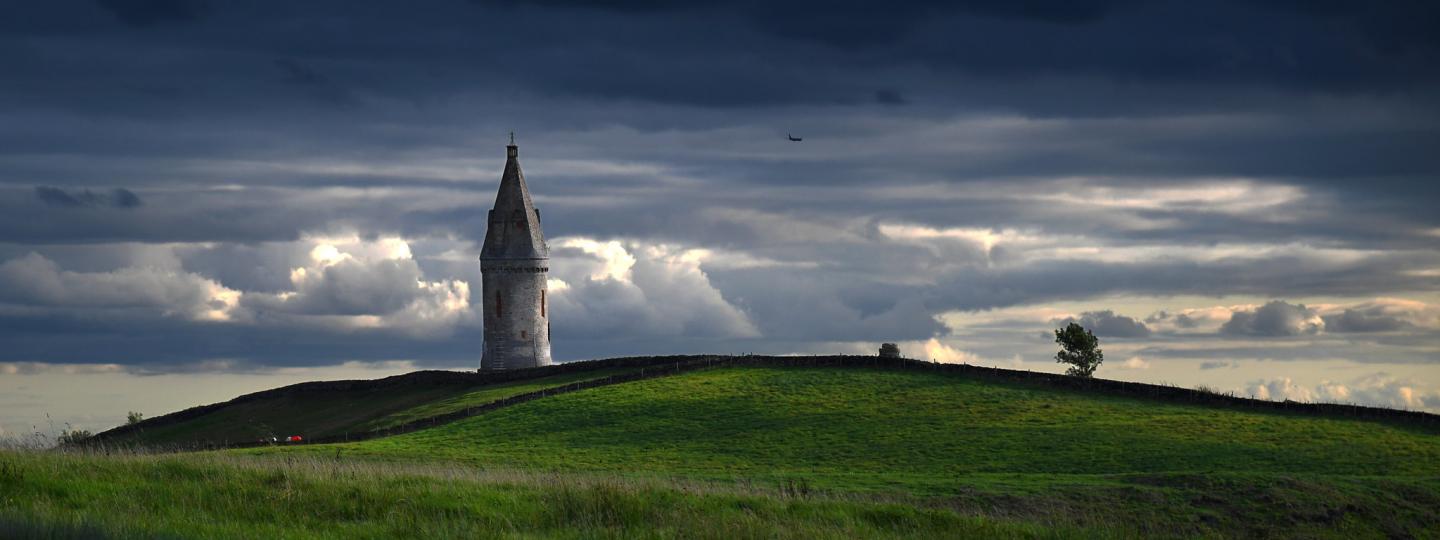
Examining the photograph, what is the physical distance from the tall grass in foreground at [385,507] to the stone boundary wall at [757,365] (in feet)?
115

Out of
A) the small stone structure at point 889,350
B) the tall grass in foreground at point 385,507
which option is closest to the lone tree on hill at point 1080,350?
the small stone structure at point 889,350

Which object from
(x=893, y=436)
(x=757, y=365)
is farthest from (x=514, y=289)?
(x=893, y=436)

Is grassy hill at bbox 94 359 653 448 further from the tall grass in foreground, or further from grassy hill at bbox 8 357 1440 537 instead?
the tall grass in foreground

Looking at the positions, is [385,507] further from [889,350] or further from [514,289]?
[514,289]

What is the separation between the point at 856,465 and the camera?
5231 cm

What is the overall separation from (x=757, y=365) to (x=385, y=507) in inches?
2139

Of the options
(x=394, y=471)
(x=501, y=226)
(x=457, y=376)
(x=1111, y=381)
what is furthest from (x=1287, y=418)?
(x=501, y=226)

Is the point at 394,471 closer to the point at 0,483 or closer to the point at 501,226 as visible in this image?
the point at 0,483

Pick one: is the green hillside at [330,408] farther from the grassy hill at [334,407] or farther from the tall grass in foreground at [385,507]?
the tall grass in foreground at [385,507]

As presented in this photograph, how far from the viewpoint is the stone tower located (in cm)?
10550

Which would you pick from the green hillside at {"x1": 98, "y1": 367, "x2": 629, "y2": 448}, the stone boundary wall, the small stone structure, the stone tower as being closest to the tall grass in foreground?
the stone boundary wall

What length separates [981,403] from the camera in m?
67.5

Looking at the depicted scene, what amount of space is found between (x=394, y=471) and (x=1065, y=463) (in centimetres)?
2666

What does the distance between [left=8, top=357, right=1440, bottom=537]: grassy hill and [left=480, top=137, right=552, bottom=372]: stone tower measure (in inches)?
778
